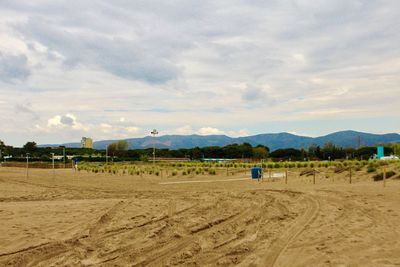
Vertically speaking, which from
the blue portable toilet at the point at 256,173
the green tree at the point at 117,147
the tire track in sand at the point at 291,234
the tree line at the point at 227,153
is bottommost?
the tire track in sand at the point at 291,234

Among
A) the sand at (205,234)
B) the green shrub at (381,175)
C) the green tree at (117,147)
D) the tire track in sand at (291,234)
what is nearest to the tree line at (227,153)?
the green tree at (117,147)

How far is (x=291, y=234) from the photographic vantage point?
898 centimetres

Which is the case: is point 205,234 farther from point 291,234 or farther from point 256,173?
point 256,173

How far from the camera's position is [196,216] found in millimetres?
11312

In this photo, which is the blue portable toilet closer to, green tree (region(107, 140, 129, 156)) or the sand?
the sand

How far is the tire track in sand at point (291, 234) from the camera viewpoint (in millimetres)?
7281

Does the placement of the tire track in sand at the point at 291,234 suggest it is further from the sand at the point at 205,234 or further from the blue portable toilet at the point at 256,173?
the blue portable toilet at the point at 256,173

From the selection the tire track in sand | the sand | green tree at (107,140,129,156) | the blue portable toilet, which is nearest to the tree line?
green tree at (107,140,129,156)

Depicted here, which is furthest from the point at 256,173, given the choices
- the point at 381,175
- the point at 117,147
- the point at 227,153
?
the point at 117,147

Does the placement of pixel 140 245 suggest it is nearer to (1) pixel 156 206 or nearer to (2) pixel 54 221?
(2) pixel 54 221

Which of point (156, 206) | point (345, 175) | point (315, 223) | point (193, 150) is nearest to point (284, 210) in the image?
point (315, 223)

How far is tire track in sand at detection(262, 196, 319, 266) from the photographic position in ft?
23.9

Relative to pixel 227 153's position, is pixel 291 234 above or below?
below

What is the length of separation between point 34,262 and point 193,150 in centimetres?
10431
